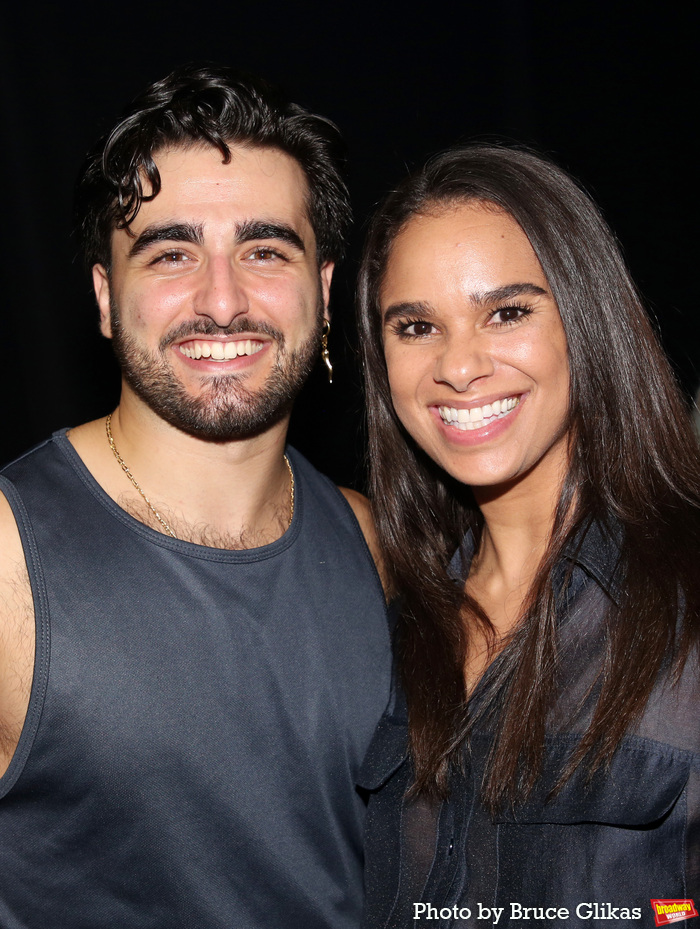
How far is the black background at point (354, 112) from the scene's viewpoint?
2.42 metres

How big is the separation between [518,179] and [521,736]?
1047 millimetres

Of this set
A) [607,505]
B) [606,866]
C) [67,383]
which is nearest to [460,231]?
[607,505]

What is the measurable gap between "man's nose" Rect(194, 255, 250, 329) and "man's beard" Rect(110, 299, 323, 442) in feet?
0.08

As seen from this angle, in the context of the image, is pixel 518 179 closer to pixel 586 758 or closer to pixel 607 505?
pixel 607 505

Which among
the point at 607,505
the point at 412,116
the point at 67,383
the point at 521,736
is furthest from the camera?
the point at 412,116

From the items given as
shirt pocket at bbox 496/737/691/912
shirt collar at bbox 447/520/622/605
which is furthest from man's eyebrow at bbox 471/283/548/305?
shirt pocket at bbox 496/737/691/912

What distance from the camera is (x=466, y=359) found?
62.6 inches

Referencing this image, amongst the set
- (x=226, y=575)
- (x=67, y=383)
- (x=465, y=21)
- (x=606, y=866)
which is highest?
(x=465, y=21)

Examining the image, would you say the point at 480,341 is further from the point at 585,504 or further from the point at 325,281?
the point at 325,281

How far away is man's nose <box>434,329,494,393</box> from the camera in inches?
62.5

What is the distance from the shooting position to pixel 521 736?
149cm

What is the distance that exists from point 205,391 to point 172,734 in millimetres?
705

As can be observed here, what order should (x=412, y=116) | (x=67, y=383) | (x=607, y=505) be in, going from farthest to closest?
1. (x=412, y=116)
2. (x=67, y=383)
3. (x=607, y=505)

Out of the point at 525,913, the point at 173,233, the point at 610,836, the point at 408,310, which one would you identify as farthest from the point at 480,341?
the point at 525,913
